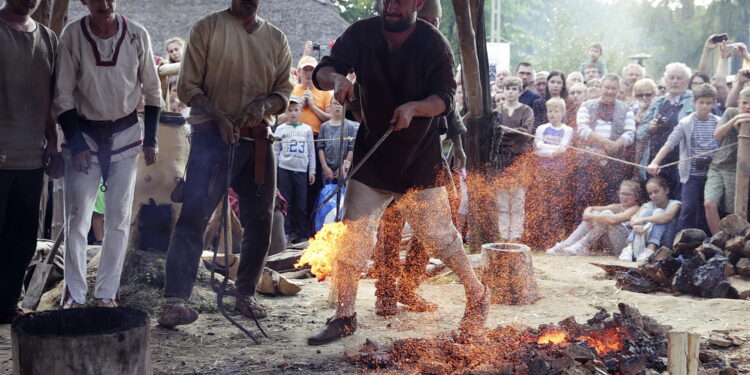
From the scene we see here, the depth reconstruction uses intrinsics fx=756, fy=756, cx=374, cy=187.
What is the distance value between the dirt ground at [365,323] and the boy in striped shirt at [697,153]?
1.69m

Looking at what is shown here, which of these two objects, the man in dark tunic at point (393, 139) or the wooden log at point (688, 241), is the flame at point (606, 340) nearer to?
the man in dark tunic at point (393, 139)

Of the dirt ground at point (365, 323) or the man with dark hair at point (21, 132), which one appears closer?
the dirt ground at point (365, 323)

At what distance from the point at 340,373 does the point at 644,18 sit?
4514 centimetres

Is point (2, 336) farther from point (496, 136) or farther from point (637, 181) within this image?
point (637, 181)

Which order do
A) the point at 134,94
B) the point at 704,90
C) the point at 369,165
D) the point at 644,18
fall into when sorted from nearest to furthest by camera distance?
the point at 369,165
the point at 134,94
the point at 704,90
the point at 644,18

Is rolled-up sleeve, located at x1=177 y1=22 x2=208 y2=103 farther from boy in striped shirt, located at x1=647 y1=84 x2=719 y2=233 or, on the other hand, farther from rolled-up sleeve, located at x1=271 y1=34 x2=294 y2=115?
boy in striped shirt, located at x1=647 y1=84 x2=719 y2=233

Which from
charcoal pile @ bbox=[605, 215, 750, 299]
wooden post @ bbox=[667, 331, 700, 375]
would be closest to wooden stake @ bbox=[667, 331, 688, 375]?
wooden post @ bbox=[667, 331, 700, 375]

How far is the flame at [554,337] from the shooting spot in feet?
14.8

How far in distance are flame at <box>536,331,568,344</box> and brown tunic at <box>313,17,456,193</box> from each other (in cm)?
117

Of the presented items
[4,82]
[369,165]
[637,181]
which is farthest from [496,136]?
[4,82]

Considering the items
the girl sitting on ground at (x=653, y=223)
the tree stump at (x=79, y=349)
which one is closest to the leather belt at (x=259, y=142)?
the tree stump at (x=79, y=349)

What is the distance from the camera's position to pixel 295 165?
916 centimetres

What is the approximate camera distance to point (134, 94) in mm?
5184

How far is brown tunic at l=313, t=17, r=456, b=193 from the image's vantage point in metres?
4.69
